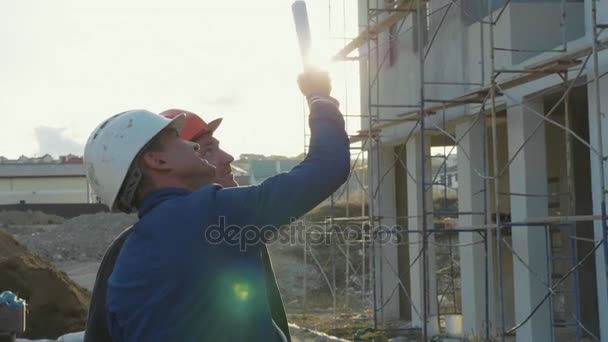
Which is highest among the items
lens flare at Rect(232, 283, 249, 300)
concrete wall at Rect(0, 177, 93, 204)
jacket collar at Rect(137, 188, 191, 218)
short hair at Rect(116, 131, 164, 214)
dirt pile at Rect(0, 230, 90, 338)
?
concrete wall at Rect(0, 177, 93, 204)

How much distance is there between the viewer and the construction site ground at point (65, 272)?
1163 centimetres

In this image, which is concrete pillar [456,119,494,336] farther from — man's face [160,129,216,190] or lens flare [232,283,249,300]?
lens flare [232,283,249,300]

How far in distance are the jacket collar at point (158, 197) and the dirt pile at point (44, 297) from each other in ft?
29.7

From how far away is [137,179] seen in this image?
282 centimetres

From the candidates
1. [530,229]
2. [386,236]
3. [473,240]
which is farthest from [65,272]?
[530,229]

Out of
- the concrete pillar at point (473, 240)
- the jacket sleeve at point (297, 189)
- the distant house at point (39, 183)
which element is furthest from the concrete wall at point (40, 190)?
the jacket sleeve at point (297, 189)

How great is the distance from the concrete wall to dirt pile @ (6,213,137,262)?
2766cm

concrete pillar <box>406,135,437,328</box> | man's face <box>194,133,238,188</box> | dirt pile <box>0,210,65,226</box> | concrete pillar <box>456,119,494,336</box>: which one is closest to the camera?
man's face <box>194,133,238,188</box>

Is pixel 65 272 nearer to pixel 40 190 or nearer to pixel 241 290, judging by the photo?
pixel 241 290

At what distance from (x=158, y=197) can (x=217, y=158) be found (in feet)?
2.86

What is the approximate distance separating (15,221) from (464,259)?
34574mm

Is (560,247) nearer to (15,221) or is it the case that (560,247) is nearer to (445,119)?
(445,119)

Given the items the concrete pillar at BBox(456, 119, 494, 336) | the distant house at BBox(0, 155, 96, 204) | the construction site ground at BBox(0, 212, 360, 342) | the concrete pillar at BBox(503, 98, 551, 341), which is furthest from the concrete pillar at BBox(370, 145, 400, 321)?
the distant house at BBox(0, 155, 96, 204)

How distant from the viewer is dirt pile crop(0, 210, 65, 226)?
4422 cm
